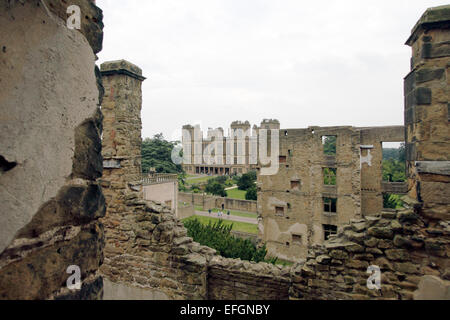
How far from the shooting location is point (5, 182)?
1.09 meters

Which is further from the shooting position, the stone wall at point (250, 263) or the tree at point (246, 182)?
the tree at point (246, 182)

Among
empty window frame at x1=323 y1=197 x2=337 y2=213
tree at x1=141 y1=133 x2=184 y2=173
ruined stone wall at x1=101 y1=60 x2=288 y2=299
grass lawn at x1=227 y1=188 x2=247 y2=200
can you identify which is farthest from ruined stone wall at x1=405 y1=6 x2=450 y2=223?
grass lawn at x1=227 y1=188 x2=247 y2=200

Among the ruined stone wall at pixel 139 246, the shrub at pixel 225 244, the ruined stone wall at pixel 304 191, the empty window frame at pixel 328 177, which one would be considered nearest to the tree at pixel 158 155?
the ruined stone wall at pixel 304 191

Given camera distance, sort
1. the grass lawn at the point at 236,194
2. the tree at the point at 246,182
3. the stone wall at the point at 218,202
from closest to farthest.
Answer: the stone wall at the point at 218,202 → the grass lawn at the point at 236,194 → the tree at the point at 246,182

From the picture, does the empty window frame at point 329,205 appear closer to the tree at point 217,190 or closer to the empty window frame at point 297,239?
the empty window frame at point 297,239

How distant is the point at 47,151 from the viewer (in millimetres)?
1266

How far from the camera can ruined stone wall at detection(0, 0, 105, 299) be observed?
1.12 meters

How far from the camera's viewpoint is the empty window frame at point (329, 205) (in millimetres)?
17311

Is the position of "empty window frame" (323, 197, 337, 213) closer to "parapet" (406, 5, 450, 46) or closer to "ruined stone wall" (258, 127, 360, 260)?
"ruined stone wall" (258, 127, 360, 260)

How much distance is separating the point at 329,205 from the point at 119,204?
1445 centimetres

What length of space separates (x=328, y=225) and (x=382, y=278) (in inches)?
529

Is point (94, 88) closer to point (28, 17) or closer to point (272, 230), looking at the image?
point (28, 17)
